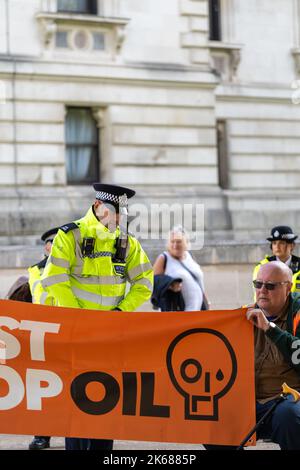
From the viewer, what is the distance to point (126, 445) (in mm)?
8977

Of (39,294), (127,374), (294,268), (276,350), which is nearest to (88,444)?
(127,374)

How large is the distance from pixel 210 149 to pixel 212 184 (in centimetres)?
78

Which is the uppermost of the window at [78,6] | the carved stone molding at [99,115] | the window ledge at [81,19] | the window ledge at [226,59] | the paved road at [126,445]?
the window ledge at [226,59]

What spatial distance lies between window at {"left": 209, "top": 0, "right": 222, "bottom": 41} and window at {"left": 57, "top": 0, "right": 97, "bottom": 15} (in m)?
4.59

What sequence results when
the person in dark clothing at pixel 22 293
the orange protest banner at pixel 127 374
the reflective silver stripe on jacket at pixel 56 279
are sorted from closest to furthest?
the orange protest banner at pixel 127 374
the reflective silver stripe on jacket at pixel 56 279
the person in dark clothing at pixel 22 293

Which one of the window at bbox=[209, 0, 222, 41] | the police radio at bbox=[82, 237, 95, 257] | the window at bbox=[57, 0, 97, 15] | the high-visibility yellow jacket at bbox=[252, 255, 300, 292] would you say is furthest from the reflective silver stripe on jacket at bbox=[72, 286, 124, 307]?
the window at bbox=[209, 0, 222, 41]

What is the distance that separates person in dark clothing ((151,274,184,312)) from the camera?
11805mm

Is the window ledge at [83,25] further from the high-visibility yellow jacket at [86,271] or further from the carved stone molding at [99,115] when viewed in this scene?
the high-visibility yellow jacket at [86,271]

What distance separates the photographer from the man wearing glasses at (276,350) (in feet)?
21.4

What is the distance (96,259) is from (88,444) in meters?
1.25

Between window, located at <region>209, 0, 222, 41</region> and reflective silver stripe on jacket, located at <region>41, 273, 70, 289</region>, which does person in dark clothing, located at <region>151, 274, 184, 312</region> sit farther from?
window, located at <region>209, 0, 222, 41</region>

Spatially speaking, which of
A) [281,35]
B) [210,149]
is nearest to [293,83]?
[281,35]

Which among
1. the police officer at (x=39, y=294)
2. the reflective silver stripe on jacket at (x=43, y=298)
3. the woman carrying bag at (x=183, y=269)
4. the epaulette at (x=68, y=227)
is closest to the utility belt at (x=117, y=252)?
the epaulette at (x=68, y=227)

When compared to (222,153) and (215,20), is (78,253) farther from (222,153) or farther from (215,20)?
(215,20)
